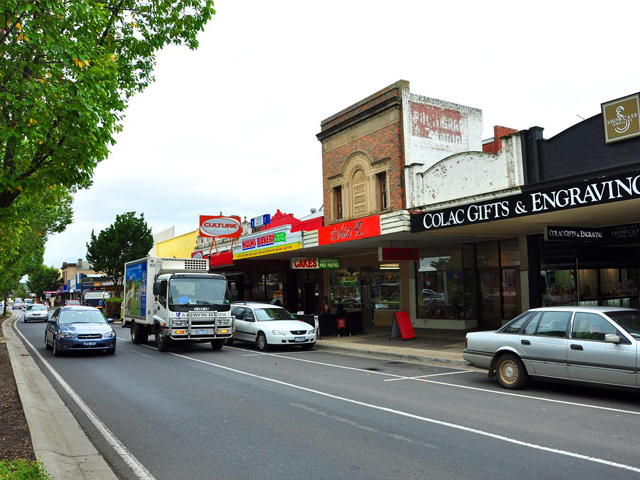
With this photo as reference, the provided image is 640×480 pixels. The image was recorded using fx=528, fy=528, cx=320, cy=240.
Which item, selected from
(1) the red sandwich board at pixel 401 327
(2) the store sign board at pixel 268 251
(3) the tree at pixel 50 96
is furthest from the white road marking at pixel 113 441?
(2) the store sign board at pixel 268 251

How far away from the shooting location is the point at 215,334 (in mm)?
16734

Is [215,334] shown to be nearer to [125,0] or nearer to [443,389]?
[443,389]

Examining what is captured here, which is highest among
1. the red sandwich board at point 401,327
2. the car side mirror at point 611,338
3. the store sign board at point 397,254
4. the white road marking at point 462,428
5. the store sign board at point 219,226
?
the store sign board at point 219,226

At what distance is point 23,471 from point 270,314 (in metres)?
14.0

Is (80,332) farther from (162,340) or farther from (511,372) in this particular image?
(511,372)

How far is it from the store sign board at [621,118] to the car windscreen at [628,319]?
5.51m

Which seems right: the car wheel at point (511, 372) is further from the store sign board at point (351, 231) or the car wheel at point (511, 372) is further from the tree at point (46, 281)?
the tree at point (46, 281)

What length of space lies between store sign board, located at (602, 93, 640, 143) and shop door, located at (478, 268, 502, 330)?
293 inches

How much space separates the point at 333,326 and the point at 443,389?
11.1 metres

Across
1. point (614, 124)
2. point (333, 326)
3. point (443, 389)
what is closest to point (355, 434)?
point (443, 389)

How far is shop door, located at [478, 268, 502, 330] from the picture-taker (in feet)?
63.6

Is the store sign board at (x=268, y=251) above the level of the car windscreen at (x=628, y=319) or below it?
above

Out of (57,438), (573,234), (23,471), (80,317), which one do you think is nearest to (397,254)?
(573,234)

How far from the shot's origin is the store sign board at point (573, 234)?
13672 millimetres
